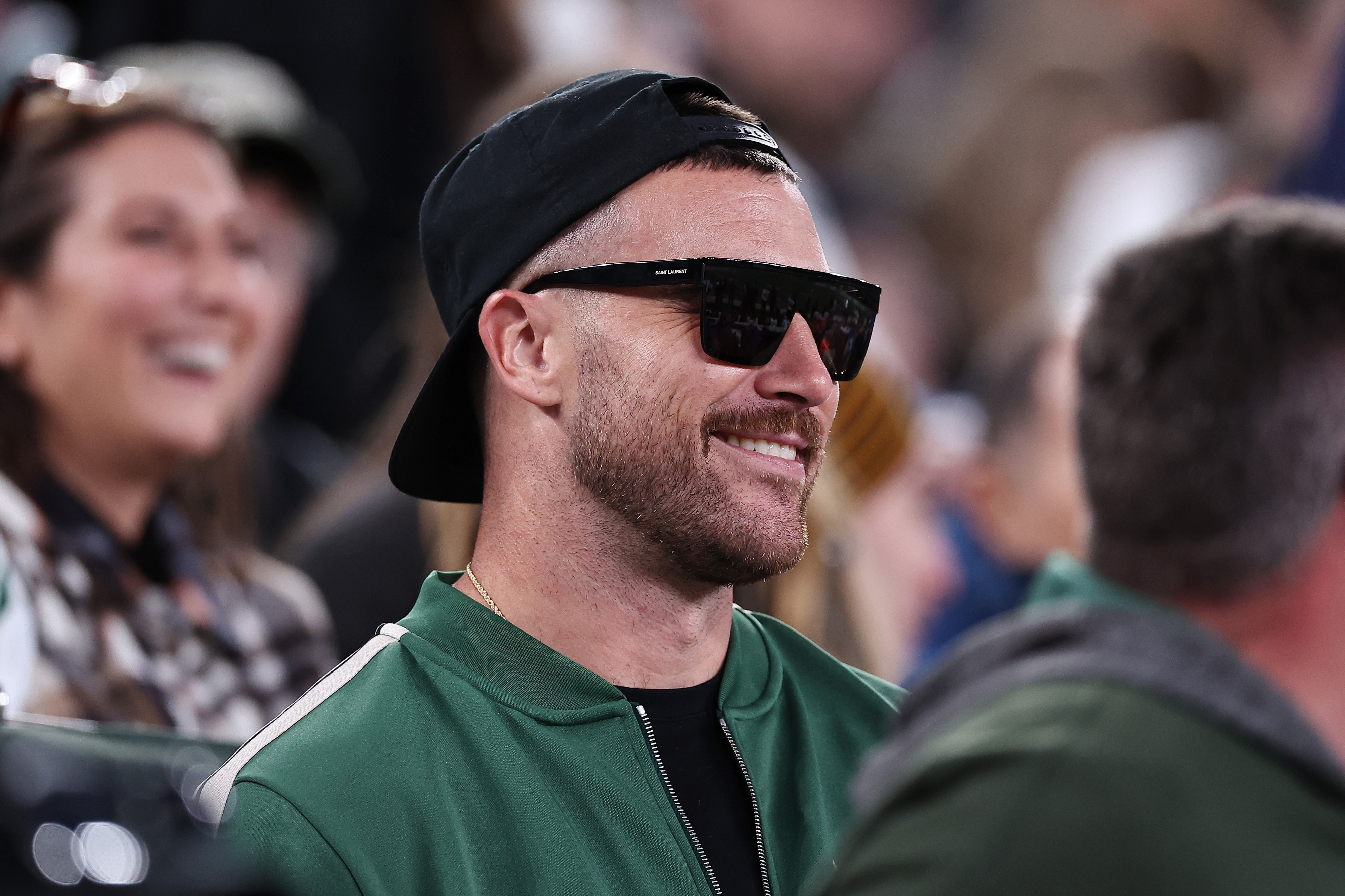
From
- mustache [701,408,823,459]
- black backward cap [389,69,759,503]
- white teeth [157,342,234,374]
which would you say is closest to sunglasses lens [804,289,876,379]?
mustache [701,408,823,459]

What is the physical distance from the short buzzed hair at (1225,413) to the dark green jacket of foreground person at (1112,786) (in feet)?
0.50

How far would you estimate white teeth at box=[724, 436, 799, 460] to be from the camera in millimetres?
2166

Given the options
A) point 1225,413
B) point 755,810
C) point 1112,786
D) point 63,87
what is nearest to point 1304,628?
point 1225,413

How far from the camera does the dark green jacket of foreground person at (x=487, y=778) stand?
71.3 inches

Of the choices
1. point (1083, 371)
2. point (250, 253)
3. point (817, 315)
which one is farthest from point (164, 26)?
point (1083, 371)

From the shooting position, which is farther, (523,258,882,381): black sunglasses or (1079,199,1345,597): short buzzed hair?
(523,258,882,381): black sunglasses

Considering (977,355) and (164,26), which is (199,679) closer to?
(164,26)

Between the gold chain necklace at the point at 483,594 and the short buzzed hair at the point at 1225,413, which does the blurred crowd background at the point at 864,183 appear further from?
the gold chain necklace at the point at 483,594

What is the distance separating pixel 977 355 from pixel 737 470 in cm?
740

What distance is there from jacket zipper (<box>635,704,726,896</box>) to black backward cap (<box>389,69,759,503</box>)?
1.77ft

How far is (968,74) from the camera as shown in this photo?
33.0 ft

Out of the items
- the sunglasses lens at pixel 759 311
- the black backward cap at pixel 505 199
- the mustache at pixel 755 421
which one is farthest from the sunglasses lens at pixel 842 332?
the black backward cap at pixel 505 199

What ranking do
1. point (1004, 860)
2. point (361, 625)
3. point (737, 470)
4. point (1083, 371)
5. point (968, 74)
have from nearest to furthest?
point (1004, 860) < point (1083, 371) < point (737, 470) < point (361, 625) < point (968, 74)

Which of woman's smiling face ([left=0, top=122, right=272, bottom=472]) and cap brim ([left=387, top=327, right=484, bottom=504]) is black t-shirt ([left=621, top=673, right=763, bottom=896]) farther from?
woman's smiling face ([left=0, top=122, right=272, bottom=472])
